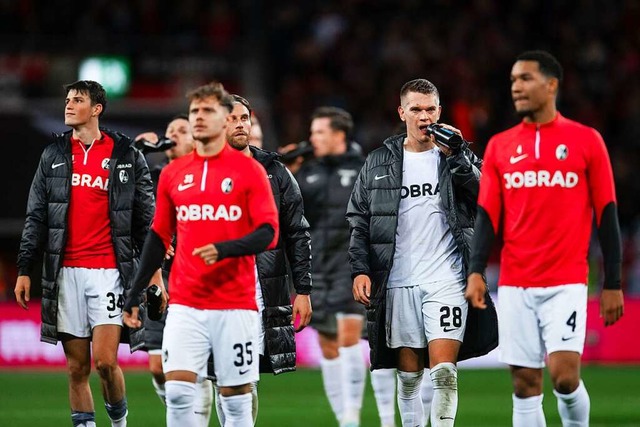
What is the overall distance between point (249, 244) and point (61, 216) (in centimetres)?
233

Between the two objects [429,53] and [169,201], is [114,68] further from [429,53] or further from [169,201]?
[169,201]

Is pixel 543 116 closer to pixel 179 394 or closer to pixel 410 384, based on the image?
pixel 410 384

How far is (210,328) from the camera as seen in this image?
291 inches

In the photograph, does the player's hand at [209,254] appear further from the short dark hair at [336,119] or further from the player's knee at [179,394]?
the short dark hair at [336,119]

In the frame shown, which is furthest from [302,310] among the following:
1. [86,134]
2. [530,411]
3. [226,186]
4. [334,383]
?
[334,383]

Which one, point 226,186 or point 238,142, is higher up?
point 238,142

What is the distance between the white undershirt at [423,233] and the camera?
348 inches

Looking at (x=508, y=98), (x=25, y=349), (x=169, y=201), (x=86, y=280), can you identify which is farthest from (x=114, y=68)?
(x=169, y=201)

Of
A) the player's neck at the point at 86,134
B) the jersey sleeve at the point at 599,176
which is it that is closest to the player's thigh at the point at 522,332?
the jersey sleeve at the point at 599,176

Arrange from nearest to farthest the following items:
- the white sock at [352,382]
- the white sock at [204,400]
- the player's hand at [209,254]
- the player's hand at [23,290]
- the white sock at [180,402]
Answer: the player's hand at [209,254] → the white sock at [180,402] → the player's hand at [23,290] → the white sock at [204,400] → the white sock at [352,382]

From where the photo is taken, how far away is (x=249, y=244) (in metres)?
7.21

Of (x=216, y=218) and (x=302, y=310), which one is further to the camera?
(x=302, y=310)

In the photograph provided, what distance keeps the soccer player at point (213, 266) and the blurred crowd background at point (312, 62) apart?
39.8 feet

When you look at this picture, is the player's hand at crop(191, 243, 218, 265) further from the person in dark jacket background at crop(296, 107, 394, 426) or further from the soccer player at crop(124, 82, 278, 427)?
the person in dark jacket background at crop(296, 107, 394, 426)
